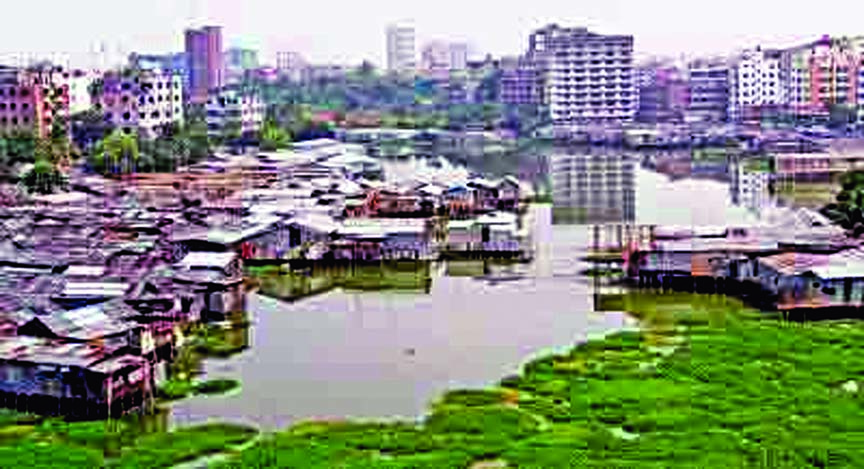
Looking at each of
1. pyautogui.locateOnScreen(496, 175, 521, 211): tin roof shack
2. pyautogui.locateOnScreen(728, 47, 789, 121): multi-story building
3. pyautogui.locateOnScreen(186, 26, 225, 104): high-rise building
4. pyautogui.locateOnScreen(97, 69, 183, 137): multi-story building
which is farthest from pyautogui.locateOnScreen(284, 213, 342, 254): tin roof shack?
pyautogui.locateOnScreen(186, 26, 225, 104): high-rise building

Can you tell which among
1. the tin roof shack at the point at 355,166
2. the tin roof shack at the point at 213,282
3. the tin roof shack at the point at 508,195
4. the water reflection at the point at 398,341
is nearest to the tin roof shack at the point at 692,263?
the water reflection at the point at 398,341

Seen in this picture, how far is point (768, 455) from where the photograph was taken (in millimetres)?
16297

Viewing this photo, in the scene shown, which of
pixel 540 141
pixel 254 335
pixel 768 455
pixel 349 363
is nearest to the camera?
pixel 768 455

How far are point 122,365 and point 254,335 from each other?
564 centimetres

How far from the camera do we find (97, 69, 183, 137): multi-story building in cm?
6119

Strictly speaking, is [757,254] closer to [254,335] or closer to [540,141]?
[254,335]

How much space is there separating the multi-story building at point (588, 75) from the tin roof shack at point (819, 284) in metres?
52.4

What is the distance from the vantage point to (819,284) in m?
25.7

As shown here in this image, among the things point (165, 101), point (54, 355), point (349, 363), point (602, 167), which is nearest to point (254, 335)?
point (349, 363)

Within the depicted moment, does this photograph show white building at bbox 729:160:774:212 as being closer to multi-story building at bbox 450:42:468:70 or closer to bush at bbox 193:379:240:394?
bush at bbox 193:379:240:394

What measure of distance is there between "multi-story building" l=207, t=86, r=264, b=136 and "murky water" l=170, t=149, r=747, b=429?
36.6m

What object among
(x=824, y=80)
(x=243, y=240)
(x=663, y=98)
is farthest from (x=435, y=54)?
(x=243, y=240)

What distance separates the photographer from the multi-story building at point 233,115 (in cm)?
6756

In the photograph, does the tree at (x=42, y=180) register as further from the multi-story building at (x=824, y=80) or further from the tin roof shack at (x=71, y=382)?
the multi-story building at (x=824, y=80)
